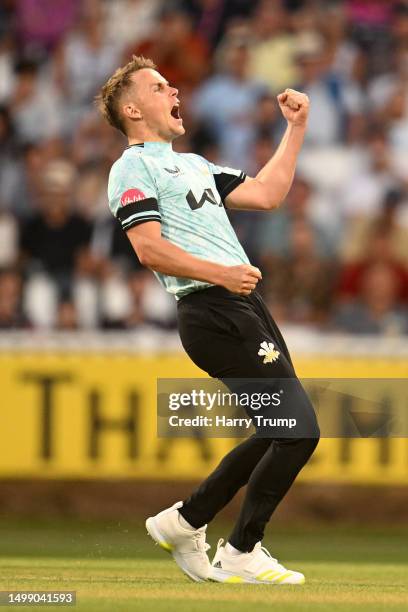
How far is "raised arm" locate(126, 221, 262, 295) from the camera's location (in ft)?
18.0

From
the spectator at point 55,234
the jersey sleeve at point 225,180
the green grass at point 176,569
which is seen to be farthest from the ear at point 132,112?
the spectator at point 55,234

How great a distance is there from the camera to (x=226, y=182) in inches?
240

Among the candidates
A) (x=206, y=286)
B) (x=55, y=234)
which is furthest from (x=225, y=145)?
(x=206, y=286)

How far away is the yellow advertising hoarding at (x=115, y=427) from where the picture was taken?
9.18m

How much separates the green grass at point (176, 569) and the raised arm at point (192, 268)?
116cm

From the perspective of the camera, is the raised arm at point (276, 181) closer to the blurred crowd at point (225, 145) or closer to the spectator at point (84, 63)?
the blurred crowd at point (225, 145)

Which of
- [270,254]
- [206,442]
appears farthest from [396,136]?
[206,442]

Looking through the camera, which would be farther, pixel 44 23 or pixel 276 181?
pixel 44 23

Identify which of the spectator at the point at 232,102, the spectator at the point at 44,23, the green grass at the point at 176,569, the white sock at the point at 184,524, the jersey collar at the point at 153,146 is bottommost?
the green grass at the point at 176,569

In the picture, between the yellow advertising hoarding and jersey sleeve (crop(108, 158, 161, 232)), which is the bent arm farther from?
the yellow advertising hoarding

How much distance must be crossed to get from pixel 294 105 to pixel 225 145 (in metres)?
5.96

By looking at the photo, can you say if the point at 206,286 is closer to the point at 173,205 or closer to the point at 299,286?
the point at 173,205

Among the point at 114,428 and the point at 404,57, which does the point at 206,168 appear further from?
the point at 404,57

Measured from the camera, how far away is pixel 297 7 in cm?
1255
